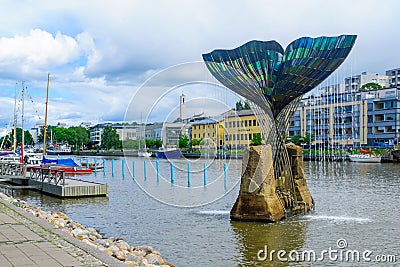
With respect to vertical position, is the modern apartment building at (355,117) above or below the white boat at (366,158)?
above

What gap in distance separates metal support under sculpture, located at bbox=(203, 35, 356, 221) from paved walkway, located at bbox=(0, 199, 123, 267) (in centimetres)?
898

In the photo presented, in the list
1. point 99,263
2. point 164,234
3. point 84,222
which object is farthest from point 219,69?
point 99,263

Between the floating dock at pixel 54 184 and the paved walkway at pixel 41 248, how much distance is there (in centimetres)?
1568

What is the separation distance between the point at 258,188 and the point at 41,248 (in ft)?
33.6

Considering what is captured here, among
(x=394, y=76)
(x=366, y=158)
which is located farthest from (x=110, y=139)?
(x=394, y=76)

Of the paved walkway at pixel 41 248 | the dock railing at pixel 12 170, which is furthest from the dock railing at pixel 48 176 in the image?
the paved walkway at pixel 41 248

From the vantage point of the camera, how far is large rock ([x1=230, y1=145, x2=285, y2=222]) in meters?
18.8

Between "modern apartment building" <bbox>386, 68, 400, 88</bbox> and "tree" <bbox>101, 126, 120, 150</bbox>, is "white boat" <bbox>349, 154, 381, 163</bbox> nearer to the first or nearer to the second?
"modern apartment building" <bbox>386, 68, 400, 88</bbox>

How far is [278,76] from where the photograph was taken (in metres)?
20.1

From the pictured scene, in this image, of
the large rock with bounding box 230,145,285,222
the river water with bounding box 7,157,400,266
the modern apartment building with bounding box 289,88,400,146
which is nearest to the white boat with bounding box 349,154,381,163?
the modern apartment building with bounding box 289,88,400,146

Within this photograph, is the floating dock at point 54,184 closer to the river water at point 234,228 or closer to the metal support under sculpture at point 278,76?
the river water at point 234,228

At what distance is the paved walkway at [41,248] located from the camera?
905 cm

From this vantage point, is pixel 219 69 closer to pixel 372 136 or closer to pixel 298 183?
pixel 298 183

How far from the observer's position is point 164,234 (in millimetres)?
18359
